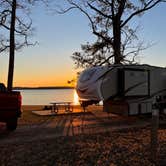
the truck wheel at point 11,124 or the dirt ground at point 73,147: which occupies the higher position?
the truck wheel at point 11,124

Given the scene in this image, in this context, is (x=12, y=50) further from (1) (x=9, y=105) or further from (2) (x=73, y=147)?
(2) (x=73, y=147)

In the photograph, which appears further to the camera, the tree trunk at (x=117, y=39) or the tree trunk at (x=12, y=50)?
the tree trunk at (x=117, y=39)

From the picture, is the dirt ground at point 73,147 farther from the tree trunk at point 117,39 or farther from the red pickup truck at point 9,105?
the tree trunk at point 117,39

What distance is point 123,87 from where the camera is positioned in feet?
47.0

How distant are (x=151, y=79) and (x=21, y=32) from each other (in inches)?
346

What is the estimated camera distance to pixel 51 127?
13.1m

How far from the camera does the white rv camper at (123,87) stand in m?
14.2

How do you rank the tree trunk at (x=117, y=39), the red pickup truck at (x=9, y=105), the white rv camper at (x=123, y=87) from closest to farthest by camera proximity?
the red pickup truck at (x=9, y=105) < the white rv camper at (x=123, y=87) < the tree trunk at (x=117, y=39)

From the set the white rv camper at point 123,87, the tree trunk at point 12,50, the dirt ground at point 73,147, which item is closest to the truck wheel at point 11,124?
the dirt ground at point 73,147

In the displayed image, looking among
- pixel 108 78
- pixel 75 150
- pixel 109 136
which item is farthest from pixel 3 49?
pixel 75 150

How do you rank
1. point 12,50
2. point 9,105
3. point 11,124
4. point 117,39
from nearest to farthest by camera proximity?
point 9,105, point 11,124, point 12,50, point 117,39

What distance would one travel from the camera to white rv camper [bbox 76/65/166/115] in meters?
14.2

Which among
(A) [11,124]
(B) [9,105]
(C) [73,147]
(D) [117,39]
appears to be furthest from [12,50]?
(C) [73,147]

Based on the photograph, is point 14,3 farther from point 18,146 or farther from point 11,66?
point 18,146
